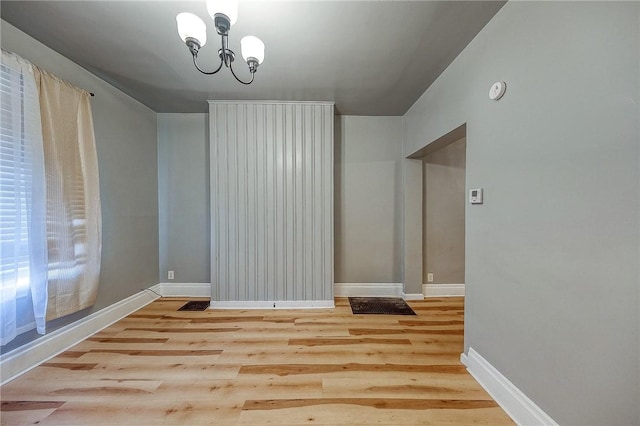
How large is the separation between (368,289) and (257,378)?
75.7 inches

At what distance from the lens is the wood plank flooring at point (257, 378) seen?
132cm

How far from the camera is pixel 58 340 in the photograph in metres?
1.86

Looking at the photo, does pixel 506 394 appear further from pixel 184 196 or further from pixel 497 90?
pixel 184 196

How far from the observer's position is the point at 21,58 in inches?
61.7

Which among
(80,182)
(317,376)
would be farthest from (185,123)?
(317,376)

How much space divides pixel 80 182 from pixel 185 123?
151cm

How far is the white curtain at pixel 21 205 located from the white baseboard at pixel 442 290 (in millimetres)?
3942

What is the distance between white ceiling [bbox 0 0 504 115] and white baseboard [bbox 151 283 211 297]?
8.12 ft

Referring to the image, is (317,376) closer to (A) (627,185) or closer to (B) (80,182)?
(A) (627,185)

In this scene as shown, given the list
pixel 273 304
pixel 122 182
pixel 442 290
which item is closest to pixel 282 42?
pixel 122 182

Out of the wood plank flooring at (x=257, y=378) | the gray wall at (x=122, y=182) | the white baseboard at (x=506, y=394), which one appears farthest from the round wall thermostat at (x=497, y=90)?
the gray wall at (x=122, y=182)

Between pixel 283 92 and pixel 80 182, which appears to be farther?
pixel 283 92

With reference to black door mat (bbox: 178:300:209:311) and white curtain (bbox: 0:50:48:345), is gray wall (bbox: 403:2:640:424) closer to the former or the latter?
black door mat (bbox: 178:300:209:311)

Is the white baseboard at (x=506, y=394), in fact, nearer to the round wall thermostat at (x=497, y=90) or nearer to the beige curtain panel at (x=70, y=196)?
the round wall thermostat at (x=497, y=90)
